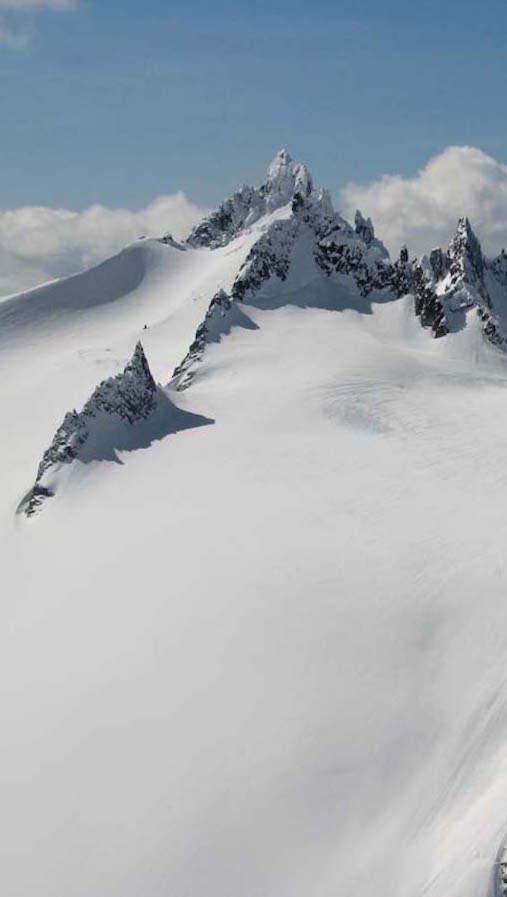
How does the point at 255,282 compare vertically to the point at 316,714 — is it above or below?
above

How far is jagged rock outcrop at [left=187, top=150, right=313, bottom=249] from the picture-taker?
4678 inches

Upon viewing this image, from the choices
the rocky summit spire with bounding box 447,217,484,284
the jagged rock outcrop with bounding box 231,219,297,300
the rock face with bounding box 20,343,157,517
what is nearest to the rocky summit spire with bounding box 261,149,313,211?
the rocky summit spire with bounding box 447,217,484,284

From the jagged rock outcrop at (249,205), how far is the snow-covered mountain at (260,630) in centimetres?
5562

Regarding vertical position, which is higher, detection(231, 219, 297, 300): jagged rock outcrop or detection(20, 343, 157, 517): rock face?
detection(231, 219, 297, 300): jagged rock outcrop

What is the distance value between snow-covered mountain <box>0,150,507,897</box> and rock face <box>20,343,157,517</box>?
15 centimetres

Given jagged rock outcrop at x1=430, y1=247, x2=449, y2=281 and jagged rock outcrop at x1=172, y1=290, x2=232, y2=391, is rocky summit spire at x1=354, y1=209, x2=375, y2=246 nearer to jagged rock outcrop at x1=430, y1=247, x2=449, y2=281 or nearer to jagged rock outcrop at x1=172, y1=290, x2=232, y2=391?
jagged rock outcrop at x1=430, y1=247, x2=449, y2=281

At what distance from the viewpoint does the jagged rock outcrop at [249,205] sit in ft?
390

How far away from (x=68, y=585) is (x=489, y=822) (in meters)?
22.8

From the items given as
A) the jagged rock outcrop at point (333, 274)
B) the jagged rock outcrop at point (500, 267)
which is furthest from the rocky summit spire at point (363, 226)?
the jagged rock outcrop at point (500, 267)

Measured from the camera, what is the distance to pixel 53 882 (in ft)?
93.8

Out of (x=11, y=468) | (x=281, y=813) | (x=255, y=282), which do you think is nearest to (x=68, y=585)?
(x=281, y=813)

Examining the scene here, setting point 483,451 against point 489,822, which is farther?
point 483,451

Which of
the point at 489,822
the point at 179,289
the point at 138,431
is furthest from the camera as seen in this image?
the point at 179,289

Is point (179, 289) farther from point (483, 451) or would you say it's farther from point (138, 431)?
point (483, 451)
